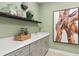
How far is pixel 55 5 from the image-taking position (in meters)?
4.14

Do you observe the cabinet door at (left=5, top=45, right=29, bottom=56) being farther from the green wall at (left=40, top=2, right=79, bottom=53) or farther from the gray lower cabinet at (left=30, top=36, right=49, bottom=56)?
the green wall at (left=40, top=2, right=79, bottom=53)

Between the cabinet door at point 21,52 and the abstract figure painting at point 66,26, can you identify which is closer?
the cabinet door at point 21,52

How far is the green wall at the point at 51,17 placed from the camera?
3.78 meters

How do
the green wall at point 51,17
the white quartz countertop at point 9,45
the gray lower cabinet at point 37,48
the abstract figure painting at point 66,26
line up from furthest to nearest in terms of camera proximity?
the green wall at point 51,17 → the abstract figure painting at point 66,26 → the gray lower cabinet at point 37,48 → the white quartz countertop at point 9,45

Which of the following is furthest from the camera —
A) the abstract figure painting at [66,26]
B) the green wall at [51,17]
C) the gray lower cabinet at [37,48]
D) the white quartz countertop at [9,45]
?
the green wall at [51,17]

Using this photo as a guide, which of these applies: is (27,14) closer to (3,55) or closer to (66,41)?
→ (66,41)

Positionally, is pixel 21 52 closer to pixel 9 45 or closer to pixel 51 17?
pixel 9 45

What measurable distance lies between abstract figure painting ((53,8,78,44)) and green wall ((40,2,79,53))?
196 mm

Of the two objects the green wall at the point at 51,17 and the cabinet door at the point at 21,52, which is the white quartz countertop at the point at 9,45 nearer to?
the cabinet door at the point at 21,52

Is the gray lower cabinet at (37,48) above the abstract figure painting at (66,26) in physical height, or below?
below

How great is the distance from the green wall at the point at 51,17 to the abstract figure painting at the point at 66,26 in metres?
0.20

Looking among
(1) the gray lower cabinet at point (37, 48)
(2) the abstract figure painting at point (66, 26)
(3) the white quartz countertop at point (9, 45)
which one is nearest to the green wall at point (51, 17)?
(2) the abstract figure painting at point (66, 26)

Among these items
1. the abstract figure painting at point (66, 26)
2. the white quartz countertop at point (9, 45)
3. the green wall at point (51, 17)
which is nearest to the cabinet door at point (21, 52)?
the white quartz countertop at point (9, 45)

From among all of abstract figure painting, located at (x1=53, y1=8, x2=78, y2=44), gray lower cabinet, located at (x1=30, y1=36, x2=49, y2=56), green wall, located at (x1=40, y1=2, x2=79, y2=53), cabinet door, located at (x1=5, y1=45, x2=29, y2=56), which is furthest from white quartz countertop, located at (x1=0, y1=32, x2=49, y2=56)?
green wall, located at (x1=40, y1=2, x2=79, y2=53)
